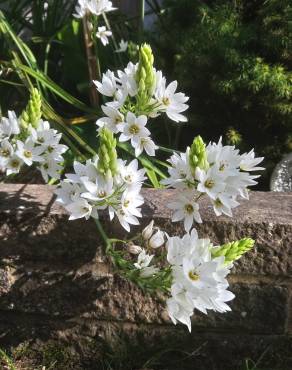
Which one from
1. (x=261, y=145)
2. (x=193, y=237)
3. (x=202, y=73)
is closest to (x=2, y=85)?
(x=202, y=73)

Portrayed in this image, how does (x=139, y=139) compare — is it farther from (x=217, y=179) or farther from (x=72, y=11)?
(x=72, y=11)

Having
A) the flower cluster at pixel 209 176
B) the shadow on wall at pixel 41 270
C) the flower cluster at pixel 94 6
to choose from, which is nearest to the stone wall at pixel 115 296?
the shadow on wall at pixel 41 270

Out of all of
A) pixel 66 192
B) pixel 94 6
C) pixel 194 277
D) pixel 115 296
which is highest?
pixel 94 6

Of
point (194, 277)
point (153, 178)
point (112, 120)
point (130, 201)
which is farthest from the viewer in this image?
A: point (153, 178)

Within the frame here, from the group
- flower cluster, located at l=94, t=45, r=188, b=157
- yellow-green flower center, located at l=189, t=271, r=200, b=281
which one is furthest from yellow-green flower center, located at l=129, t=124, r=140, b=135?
yellow-green flower center, located at l=189, t=271, r=200, b=281

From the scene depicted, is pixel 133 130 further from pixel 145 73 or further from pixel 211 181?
pixel 211 181

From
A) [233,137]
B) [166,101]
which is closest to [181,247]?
[166,101]

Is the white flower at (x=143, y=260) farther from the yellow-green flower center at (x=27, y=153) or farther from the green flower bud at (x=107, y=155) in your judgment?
the yellow-green flower center at (x=27, y=153)
